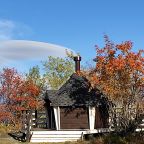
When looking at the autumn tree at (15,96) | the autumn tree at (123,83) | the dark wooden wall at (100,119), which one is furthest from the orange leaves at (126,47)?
the autumn tree at (15,96)

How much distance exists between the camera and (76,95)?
37.6 m

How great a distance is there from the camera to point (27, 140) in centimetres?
3269

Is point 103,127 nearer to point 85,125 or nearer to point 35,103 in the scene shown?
point 85,125

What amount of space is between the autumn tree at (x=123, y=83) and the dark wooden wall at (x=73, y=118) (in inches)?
111

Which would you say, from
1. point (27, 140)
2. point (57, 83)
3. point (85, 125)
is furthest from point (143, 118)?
point (57, 83)

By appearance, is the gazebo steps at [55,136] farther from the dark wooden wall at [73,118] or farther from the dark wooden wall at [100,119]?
the dark wooden wall at [100,119]

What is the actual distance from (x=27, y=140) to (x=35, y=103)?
15.9 meters

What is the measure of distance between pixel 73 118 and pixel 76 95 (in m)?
2.16

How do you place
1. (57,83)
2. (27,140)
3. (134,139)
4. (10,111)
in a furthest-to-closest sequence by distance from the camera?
(57,83) → (10,111) → (27,140) → (134,139)

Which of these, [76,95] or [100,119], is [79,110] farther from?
[100,119]

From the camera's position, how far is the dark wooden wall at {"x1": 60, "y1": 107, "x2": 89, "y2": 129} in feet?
121

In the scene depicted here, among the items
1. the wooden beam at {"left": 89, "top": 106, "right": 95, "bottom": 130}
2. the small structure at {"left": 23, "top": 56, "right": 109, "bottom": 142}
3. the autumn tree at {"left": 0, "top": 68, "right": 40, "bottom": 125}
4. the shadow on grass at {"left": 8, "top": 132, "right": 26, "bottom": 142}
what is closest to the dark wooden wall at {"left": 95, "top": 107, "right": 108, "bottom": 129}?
the small structure at {"left": 23, "top": 56, "right": 109, "bottom": 142}

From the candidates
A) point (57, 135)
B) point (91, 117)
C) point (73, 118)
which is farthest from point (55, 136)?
point (91, 117)

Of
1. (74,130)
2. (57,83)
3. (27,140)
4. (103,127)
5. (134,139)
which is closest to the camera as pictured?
(134,139)
